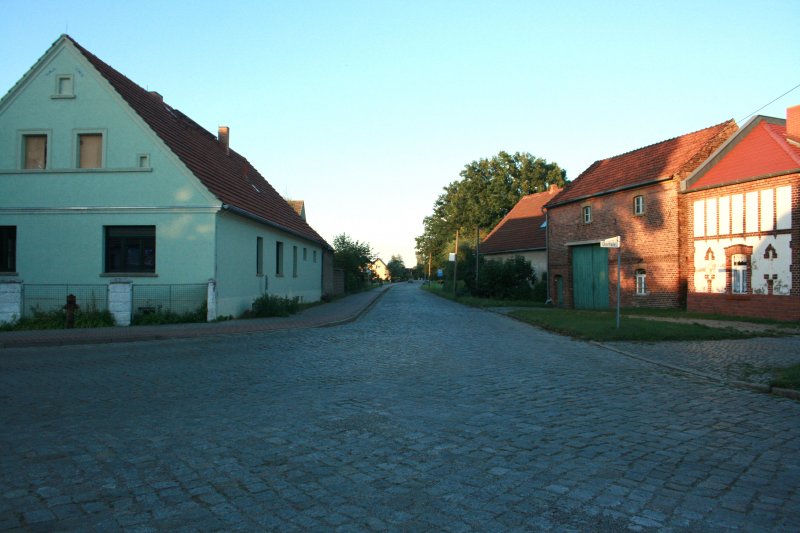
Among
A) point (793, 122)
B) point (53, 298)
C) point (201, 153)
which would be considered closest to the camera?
point (53, 298)

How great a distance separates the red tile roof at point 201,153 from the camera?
1770cm

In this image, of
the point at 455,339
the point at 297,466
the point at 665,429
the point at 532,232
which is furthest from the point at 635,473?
the point at 532,232

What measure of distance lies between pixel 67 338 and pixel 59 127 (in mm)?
8534

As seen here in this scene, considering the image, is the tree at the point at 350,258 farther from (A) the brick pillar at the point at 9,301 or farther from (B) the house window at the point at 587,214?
(A) the brick pillar at the point at 9,301

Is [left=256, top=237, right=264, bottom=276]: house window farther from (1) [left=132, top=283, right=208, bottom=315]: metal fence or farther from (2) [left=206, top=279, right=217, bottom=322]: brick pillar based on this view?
(2) [left=206, top=279, right=217, bottom=322]: brick pillar

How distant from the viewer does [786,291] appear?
17703 mm

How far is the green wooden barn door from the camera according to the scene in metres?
26.7

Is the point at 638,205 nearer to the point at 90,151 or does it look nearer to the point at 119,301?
the point at 119,301

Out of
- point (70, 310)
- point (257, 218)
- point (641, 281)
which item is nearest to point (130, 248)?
point (70, 310)

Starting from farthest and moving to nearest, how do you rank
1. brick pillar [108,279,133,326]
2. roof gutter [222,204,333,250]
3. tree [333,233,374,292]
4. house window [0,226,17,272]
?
tree [333,233,374,292]
house window [0,226,17,272]
roof gutter [222,204,333,250]
brick pillar [108,279,133,326]

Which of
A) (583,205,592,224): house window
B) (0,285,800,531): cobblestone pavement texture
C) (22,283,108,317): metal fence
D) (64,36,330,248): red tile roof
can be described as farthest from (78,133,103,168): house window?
(583,205,592,224): house window

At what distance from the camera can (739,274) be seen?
1945 cm

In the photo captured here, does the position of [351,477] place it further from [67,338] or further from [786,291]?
[786,291]

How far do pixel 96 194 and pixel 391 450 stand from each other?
16.3m
